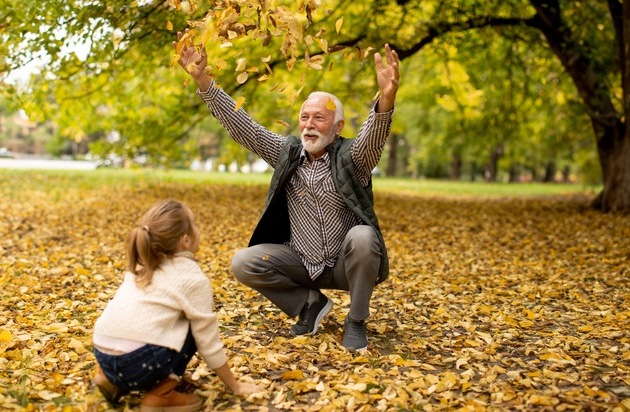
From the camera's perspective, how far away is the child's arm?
3.01 meters

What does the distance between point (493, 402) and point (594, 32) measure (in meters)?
10.3

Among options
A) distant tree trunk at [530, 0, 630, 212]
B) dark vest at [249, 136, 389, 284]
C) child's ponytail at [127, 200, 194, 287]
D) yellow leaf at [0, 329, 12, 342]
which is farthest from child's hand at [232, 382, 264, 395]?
distant tree trunk at [530, 0, 630, 212]

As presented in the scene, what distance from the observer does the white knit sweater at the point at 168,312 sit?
277 centimetres

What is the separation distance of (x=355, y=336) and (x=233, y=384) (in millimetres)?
1105

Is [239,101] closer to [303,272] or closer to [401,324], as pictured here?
[303,272]

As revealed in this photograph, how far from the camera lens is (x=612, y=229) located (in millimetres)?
9406

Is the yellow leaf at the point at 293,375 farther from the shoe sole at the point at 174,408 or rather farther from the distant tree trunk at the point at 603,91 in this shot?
the distant tree trunk at the point at 603,91

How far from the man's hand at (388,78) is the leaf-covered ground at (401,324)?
1.57m

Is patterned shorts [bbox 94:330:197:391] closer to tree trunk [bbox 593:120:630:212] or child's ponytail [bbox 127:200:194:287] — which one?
child's ponytail [bbox 127:200:194:287]

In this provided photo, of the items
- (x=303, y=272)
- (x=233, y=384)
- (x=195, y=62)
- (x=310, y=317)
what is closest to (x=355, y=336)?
(x=310, y=317)

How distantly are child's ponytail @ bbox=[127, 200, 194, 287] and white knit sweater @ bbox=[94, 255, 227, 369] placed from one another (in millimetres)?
45

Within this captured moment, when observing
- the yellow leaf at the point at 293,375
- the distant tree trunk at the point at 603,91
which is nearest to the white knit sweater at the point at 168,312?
the yellow leaf at the point at 293,375

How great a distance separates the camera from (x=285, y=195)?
4098mm

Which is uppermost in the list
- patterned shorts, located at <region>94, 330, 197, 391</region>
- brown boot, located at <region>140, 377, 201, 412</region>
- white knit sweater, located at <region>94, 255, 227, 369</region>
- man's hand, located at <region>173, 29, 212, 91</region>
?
man's hand, located at <region>173, 29, 212, 91</region>
